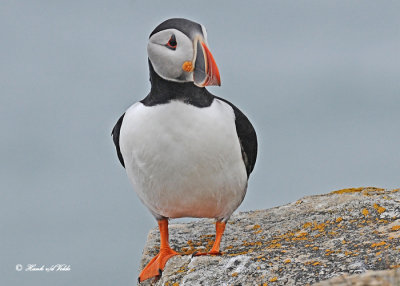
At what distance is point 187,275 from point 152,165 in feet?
4.21

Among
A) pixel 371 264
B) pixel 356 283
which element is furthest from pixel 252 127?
pixel 356 283

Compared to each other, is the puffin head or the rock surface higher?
the puffin head

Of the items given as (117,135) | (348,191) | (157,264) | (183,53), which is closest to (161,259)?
(157,264)

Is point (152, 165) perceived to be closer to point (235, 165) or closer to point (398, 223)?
point (235, 165)

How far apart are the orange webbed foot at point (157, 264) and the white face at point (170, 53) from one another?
213 centimetres

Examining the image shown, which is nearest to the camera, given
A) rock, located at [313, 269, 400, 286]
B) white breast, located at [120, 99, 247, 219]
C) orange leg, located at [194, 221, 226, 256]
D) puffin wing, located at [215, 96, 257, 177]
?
rock, located at [313, 269, 400, 286]

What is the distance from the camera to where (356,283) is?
418 cm

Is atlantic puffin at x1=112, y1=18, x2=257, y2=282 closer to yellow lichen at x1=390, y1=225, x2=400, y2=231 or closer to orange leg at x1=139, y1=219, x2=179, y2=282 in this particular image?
orange leg at x1=139, y1=219, x2=179, y2=282

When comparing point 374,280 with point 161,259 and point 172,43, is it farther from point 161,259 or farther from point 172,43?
point 161,259

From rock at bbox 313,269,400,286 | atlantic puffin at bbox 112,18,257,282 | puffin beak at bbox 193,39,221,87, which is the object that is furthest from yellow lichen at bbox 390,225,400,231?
rock at bbox 313,269,400,286

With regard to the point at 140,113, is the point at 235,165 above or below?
below

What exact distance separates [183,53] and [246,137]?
1.50m

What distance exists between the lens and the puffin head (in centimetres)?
712

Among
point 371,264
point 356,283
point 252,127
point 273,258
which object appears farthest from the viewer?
point 252,127
